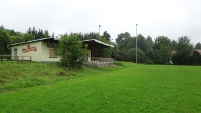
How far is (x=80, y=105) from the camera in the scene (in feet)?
22.9

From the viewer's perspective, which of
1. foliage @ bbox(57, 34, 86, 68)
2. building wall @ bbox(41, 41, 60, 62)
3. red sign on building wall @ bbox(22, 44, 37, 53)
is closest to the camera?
foliage @ bbox(57, 34, 86, 68)

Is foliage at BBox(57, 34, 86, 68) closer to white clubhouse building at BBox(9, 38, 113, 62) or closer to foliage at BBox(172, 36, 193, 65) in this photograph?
white clubhouse building at BBox(9, 38, 113, 62)

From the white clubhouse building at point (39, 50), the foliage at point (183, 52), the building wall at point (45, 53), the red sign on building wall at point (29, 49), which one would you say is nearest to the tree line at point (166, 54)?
the foliage at point (183, 52)

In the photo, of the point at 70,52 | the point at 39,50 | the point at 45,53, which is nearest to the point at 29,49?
the point at 39,50

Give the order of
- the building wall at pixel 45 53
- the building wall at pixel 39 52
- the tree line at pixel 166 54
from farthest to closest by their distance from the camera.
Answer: the tree line at pixel 166 54
the building wall at pixel 45 53
the building wall at pixel 39 52

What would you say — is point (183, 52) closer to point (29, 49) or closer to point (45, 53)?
point (45, 53)

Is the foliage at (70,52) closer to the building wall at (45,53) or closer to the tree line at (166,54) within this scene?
the building wall at (45,53)

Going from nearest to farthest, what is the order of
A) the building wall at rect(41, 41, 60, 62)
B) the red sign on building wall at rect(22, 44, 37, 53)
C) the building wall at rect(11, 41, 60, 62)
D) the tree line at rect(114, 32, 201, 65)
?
the building wall at rect(11, 41, 60, 62) → the building wall at rect(41, 41, 60, 62) → the red sign on building wall at rect(22, 44, 37, 53) → the tree line at rect(114, 32, 201, 65)

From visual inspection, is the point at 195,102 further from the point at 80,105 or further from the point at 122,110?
the point at 80,105

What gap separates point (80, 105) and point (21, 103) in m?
2.37

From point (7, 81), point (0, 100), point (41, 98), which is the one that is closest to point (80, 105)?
point (41, 98)

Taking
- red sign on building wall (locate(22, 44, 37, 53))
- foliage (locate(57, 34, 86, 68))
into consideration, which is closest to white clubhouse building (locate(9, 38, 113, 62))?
red sign on building wall (locate(22, 44, 37, 53))

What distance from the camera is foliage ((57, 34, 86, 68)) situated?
2292cm

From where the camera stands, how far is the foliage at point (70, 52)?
22922 millimetres
